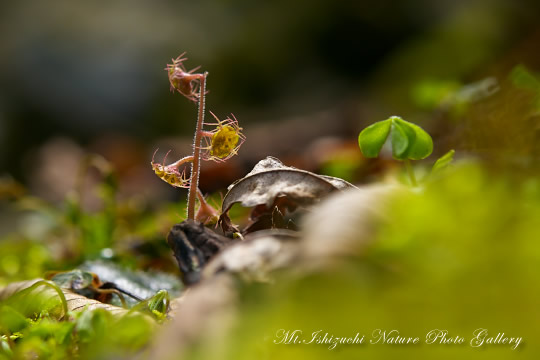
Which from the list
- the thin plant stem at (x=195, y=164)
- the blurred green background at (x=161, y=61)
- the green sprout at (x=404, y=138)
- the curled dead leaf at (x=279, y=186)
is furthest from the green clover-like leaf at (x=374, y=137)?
the blurred green background at (x=161, y=61)

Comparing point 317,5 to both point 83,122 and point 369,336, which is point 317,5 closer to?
point 83,122

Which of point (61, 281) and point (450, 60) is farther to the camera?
point (450, 60)

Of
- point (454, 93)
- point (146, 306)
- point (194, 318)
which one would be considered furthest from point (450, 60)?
point (194, 318)

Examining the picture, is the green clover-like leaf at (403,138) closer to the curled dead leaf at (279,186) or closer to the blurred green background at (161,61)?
the curled dead leaf at (279,186)

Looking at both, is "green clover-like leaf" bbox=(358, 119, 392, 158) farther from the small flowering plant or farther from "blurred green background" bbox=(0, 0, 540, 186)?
"blurred green background" bbox=(0, 0, 540, 186)

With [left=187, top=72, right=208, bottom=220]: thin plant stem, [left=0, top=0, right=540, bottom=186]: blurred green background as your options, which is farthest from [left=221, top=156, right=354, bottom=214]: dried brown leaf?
[left=0, top=0, right=540, bottom=186]: blurred green background

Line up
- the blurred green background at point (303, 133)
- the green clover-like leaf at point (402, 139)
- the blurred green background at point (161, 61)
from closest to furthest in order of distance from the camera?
the blurred green background at point (303, 133), the green clover-like leaf at point (402, 139), the blurred green background at point (161, 61)

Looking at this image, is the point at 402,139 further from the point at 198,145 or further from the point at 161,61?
the point at 161,61

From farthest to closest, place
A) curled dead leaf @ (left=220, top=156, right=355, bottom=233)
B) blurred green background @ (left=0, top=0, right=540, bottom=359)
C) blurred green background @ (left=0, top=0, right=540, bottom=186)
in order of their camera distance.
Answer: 1. blurred green background @ (left=0, top=0, right=540, bottom=186)
2. curled dead leaf @ (left=220, top=156, right=355, bottom=233)
3. blurred green background @ (left=0, top=0, right=540, bottom=359)

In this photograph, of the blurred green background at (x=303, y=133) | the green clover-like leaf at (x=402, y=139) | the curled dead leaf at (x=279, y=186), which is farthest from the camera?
the green clover-like leaf at (x=402, y=139)

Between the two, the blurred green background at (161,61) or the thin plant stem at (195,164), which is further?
the blurred green background at (161,61)

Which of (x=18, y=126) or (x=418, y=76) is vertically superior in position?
(x=418, y=76)
